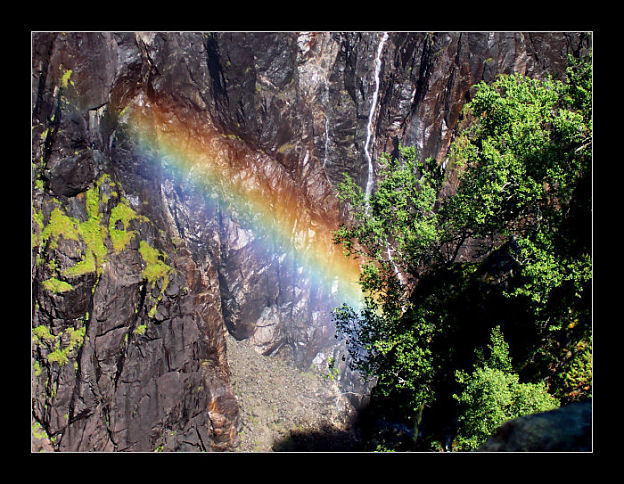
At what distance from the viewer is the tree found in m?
11.5

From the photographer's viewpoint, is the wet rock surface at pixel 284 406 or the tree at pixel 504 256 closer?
the tree at pixel 504 256

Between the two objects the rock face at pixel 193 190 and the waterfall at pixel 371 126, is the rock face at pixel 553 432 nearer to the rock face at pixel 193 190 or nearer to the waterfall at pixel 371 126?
the rock face at pixel 193 190

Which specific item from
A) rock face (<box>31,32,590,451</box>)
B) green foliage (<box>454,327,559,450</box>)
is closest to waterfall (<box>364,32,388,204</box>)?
rock face (<box>31,32,590,451</box>)

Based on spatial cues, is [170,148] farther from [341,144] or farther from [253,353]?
[253,353]

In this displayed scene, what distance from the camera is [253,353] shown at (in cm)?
4447

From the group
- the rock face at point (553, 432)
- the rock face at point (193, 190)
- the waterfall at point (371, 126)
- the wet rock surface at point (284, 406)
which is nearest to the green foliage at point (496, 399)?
the rock face at point (553, 432)

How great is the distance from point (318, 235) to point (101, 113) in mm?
22384

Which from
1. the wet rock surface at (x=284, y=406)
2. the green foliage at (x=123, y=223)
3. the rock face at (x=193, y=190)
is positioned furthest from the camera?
the wet rock surface at (x=284, y=406)

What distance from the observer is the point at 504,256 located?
14.4m

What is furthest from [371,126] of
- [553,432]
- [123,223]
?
[553,432]

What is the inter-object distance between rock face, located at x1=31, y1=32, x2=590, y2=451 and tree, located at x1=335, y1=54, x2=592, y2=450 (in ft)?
74.1

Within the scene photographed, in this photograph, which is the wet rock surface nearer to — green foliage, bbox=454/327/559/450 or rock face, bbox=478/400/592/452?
green foliage, bbox=454/327/559/450

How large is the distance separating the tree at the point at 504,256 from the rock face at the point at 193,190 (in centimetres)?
2257

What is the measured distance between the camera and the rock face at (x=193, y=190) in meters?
29.8
